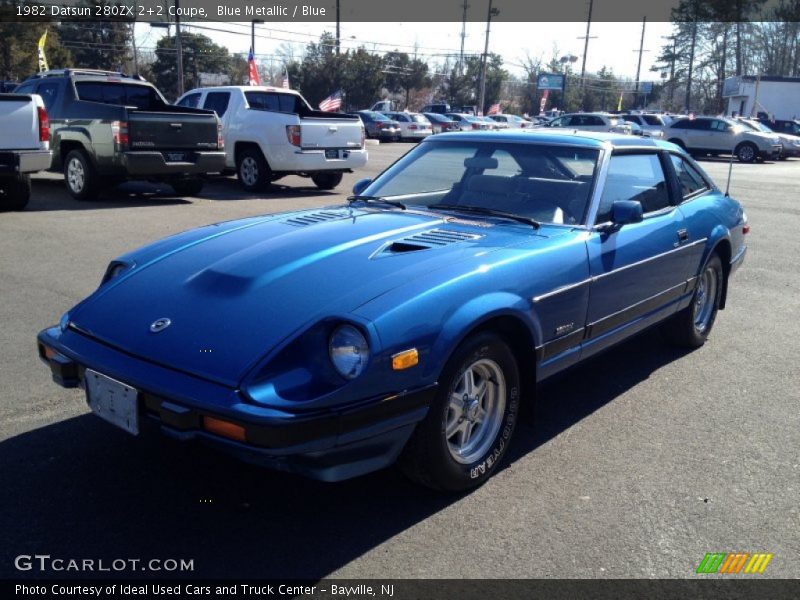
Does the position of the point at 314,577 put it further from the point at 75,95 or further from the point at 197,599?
the point at 75,95

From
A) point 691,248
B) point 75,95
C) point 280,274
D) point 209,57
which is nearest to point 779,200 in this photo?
point 691,248

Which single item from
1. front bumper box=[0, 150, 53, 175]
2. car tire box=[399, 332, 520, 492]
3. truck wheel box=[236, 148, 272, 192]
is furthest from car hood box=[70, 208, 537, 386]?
truck wheel box=[236, 148, 272, 192]

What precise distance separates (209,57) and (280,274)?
61.2 meters

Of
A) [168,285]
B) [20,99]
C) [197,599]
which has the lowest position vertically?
[197,599]

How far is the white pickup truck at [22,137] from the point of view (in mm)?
9477

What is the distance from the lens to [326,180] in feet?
48.2

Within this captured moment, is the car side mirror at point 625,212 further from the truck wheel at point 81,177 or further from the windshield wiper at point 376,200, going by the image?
the truck wheel at point 81,177

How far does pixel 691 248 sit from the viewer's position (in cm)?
500

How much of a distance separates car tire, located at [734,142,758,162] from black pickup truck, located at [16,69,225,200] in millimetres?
23938

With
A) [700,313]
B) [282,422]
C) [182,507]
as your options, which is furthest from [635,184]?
[182,507]

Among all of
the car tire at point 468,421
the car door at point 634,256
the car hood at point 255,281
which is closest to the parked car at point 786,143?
the car door at point 634,256

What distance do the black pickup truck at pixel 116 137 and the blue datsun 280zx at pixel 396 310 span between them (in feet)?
24.1

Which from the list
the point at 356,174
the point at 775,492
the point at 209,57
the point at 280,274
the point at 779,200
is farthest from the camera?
the point at 209,57

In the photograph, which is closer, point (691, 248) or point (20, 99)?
point (691, 248)
